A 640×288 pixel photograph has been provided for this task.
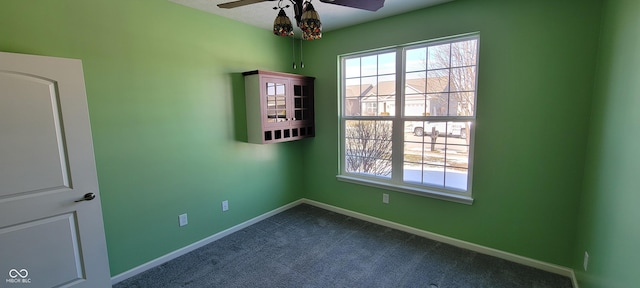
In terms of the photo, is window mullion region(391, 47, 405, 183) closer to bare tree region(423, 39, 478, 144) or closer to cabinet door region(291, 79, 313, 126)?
bare tree region(423, 39, 478, 144)

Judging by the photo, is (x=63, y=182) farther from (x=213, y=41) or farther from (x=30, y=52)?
(x=213, y=41)

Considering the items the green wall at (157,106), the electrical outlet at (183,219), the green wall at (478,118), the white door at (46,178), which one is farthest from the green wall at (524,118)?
the white door at (46,178)

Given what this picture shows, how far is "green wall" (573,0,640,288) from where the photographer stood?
135cm

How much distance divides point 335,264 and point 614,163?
211 cm

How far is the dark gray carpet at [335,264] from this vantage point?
7.41 ft

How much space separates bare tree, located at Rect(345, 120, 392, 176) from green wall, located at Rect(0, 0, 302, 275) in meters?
1.21

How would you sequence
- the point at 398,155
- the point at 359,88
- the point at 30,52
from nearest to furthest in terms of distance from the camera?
the point at 30,52 < the point at 398,155 < the point at 359,88

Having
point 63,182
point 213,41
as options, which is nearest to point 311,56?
point 213,41

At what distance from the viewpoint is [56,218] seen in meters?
1.84

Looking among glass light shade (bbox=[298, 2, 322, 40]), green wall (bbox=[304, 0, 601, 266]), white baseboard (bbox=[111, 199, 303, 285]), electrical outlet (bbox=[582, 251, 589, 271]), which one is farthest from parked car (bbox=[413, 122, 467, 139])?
white baseboard (bbox=[111, 199, 303, 285])

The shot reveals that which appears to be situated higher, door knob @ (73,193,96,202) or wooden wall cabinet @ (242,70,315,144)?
wooden wall cabinet @ (242,70,315,144)

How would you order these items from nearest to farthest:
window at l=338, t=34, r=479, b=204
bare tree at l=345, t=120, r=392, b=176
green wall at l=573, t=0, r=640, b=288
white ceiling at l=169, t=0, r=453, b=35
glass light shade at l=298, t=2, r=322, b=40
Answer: green wall at l=573, t=0, r=640, b=288
glass light shade at l=298, t=2, r=322, b=40
white ceiling at l=169, t=0, r=453, b=35
window at l=338, t=34, r=479, b=204
bare tree at l=345, t=120, r=392, b=176

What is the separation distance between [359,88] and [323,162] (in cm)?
114

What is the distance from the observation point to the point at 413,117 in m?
3.00
